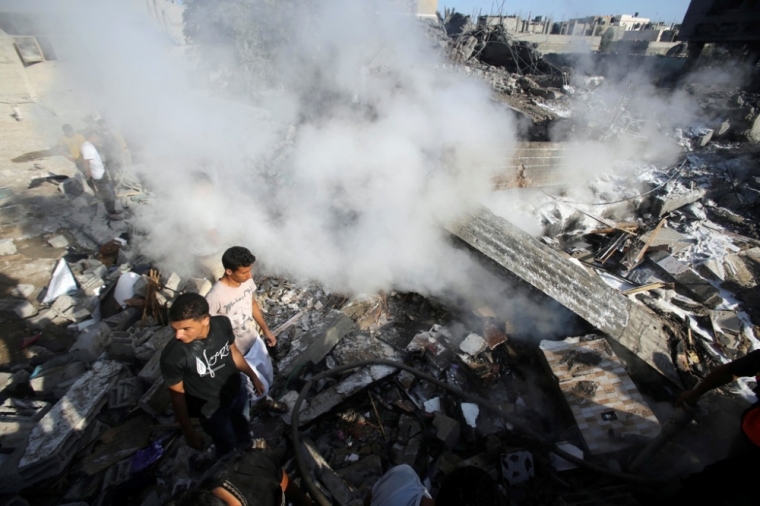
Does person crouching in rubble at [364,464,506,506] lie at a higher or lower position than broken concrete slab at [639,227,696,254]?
higher

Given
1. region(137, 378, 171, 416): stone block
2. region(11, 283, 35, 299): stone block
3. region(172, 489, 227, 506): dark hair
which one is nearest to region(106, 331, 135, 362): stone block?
region(137, 378, 171, 416): stone block

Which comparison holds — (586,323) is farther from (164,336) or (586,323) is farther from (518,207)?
(164,336)

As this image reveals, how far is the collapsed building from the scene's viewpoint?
258 cm

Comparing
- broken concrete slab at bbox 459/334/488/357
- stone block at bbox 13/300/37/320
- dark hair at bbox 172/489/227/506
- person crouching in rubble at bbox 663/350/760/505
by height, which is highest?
dark hair at bbox 172/489/227/506

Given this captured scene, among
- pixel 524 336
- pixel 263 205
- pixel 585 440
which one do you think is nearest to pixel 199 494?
pixel 585 440

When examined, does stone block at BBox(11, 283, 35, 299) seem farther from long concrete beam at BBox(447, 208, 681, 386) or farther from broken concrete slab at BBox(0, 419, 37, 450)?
long concrete beam at BBox(447, 208, 681, 386)

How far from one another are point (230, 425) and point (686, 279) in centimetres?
605

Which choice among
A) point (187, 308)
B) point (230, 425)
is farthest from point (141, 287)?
point (187, 308)

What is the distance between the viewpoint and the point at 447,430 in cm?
278

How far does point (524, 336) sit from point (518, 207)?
2789mm

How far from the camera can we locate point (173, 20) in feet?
40.2

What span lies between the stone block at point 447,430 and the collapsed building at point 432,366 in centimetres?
1

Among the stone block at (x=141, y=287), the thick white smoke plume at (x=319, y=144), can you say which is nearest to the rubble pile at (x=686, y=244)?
the thick white smoke plume at (x=319, y=144)

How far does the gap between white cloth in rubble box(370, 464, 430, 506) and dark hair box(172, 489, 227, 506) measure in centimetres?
80
